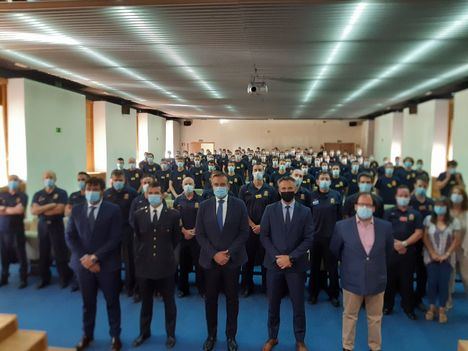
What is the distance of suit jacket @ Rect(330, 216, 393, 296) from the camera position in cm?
356

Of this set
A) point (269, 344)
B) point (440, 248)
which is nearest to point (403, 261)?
point (440, 248)

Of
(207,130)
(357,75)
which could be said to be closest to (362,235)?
(357,75)

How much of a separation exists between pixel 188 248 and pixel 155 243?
1453 millimetres

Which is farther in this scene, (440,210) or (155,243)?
(440,210)

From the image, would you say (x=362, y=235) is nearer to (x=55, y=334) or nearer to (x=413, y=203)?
(x=413, y=203)

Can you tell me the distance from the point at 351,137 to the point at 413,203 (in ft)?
75.6

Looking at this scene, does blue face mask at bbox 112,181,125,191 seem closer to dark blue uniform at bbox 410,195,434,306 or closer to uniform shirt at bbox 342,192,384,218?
uniform shirt at bbox 342,192,384,218

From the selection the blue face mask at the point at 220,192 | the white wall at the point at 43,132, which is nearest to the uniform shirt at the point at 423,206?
the blue face mask at the point at 220,192

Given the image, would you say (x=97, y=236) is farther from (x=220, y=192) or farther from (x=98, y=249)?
(x=220, y=192)

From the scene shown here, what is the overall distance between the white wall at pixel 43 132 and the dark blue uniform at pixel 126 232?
4.60 meters

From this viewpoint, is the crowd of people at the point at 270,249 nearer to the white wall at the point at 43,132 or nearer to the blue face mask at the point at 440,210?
the blue face mask at the point at 440,210

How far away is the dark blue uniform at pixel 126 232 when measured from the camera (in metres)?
5.18

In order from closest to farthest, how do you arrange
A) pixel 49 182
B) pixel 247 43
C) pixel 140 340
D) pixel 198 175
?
1. pixel 140 340
2. pixel 49 182
3. pixel 247 43
4. pixel 198 175

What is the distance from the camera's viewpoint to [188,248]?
5.32m
